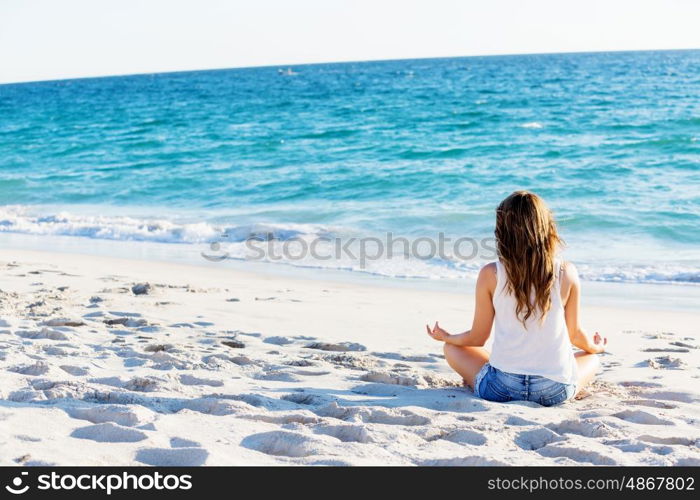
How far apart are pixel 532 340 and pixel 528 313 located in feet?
0.52

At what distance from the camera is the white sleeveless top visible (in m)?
3.72

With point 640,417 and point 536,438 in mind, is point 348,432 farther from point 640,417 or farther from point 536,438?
point 640,417

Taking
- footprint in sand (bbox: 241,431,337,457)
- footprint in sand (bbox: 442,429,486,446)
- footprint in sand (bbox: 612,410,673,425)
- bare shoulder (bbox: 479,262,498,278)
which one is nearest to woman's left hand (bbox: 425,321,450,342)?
bare shoulder (bbox: 479,262,498,278)

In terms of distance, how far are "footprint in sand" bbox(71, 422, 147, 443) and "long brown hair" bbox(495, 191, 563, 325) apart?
5.86 feet

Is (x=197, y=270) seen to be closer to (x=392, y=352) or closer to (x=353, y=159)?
(x=392, y=352)

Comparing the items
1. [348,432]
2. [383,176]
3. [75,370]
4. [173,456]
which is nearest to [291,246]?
[383,176]

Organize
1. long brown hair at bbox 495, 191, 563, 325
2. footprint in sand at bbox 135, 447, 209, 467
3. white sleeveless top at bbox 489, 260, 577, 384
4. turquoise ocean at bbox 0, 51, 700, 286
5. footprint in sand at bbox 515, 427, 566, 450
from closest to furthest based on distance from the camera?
footprint in sand at bbox 135, 447, 209, 467, footprint in sand at bbox 515, 427, 566, 450, long brown hair at bbox 495, 191, 563, 325, white sleeveless top at bbox 489, 260, 577, 384, turquoise ocean at bbox 0, 51, 700, 286

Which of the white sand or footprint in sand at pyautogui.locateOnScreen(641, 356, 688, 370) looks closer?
the white sand

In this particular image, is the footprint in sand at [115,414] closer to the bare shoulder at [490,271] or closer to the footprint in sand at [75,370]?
the footprint in sand at [75,370]

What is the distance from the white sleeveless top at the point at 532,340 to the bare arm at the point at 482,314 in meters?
0.04

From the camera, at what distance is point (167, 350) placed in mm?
4766

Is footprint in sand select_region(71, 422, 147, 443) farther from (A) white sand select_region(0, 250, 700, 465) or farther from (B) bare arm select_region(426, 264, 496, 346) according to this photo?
(B) bare arm select_region(426, 264, 496, 346)
